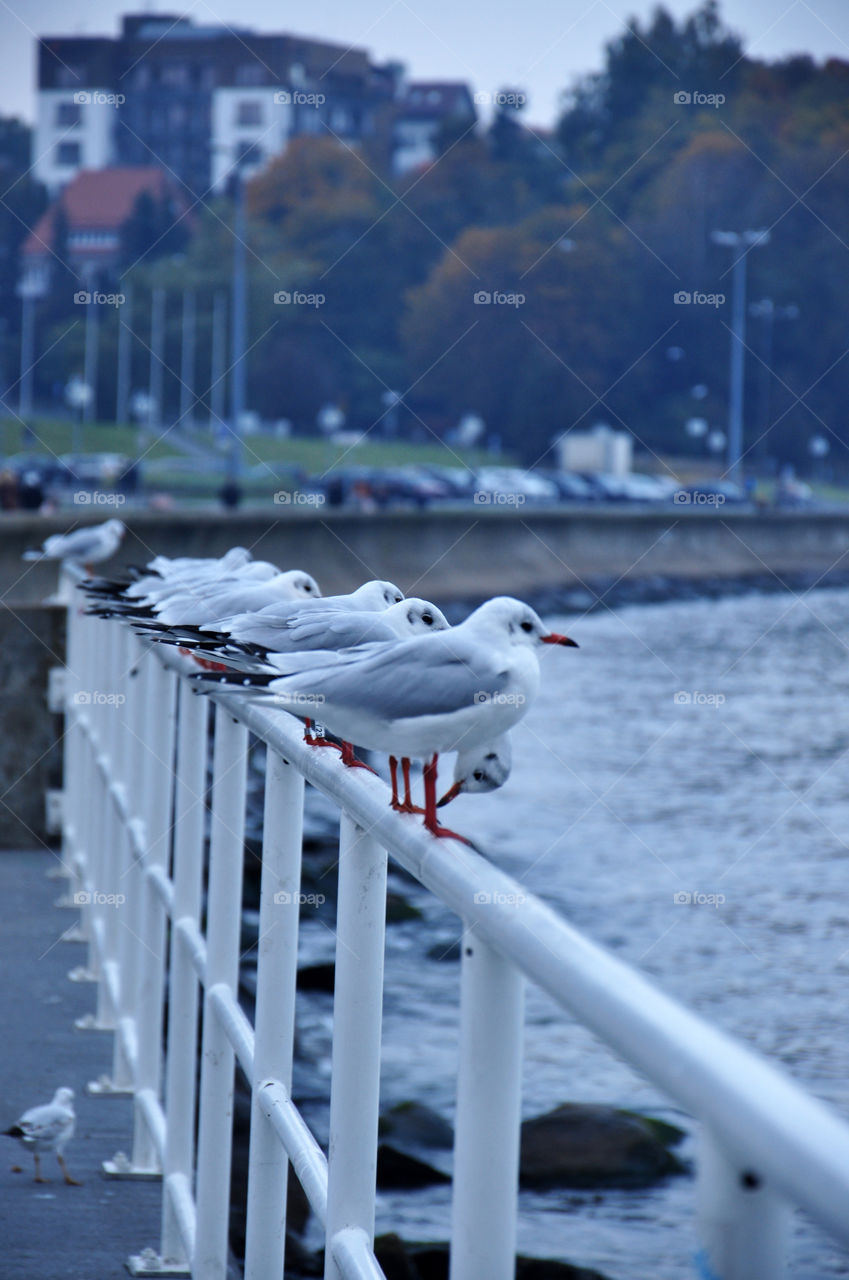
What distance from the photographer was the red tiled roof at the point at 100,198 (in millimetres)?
106125

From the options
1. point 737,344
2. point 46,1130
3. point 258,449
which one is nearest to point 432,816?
point 46,1130

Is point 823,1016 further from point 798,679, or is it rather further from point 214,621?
point 798,679

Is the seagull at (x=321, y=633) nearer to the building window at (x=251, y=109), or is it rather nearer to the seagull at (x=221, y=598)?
the seagull at (x=221, y=598)

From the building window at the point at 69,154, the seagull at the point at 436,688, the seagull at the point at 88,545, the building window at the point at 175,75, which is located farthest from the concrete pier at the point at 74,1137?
the building window at the point at 175,75

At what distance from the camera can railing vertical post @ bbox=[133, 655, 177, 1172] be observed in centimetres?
431

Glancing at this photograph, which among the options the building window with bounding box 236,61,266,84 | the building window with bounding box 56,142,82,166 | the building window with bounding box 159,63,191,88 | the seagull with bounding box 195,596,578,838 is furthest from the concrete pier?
the building window with bounding box 236,61,266,84

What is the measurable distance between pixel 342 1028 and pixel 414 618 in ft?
3.20

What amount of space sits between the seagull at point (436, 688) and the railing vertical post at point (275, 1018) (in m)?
0.22

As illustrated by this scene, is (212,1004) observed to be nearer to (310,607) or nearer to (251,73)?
(310,607)

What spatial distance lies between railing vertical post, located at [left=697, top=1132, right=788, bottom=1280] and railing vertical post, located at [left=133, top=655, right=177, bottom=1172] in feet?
10.8

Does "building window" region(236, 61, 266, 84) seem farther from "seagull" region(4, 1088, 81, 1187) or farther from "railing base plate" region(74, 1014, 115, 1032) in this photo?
"seagull" region(4, 1088, 81, 1187)

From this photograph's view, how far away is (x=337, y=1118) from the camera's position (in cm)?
215

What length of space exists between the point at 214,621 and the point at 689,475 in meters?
72.4

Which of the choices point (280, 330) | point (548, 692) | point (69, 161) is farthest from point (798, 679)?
point (69, 161)
